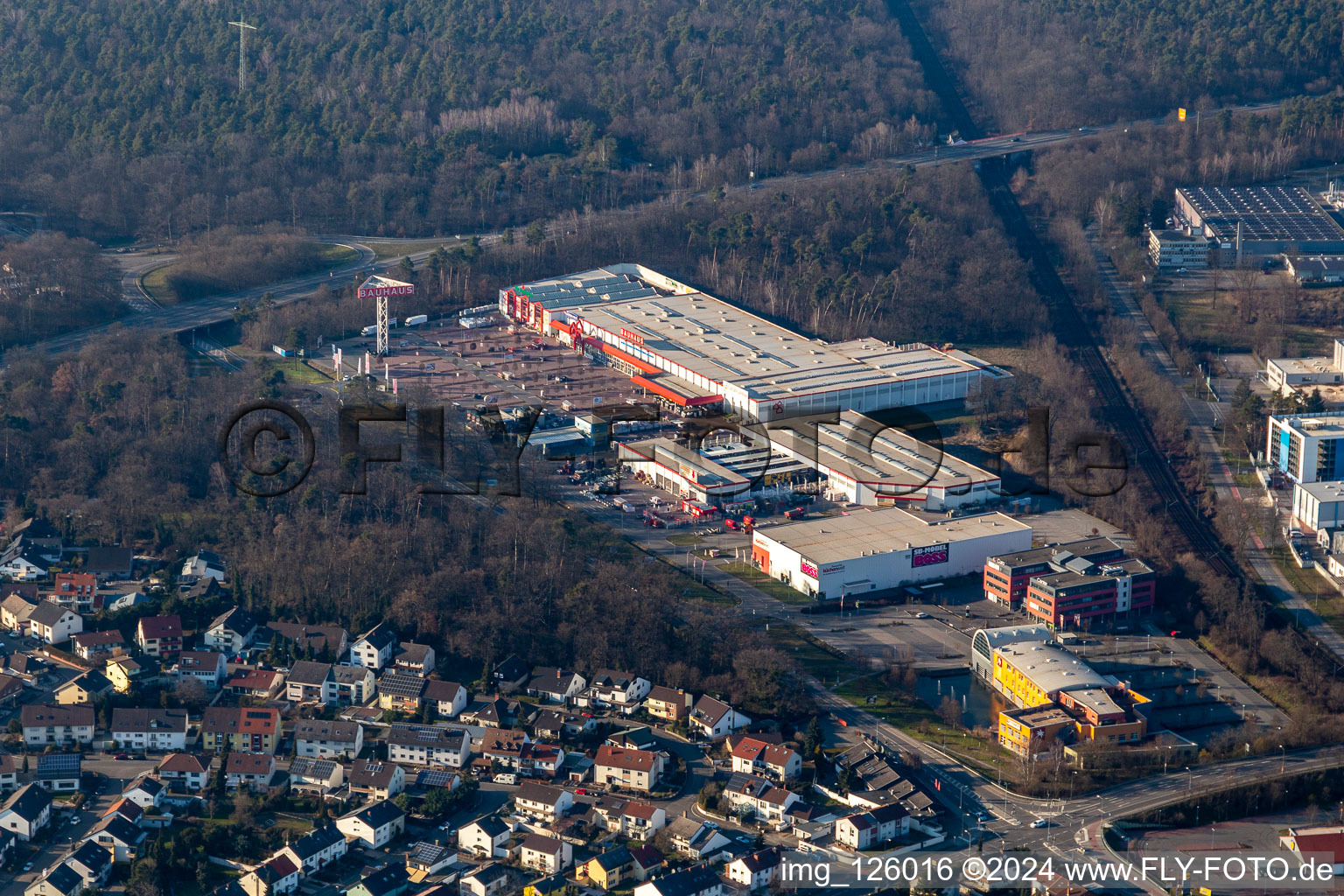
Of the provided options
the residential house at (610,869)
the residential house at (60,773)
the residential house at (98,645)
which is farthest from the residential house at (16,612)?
the residential house at (610,869)

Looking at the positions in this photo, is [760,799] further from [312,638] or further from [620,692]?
[312,638]

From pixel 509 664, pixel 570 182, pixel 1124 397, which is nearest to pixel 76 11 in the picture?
pixel 570 182

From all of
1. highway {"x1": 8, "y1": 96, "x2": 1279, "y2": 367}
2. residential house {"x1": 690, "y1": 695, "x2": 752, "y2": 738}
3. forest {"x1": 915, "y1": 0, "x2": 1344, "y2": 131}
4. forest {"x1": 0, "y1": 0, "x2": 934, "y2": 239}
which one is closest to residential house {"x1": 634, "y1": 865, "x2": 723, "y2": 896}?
residential house {"x1": 690, "y1": 695, "x2": 752, "y2": 738}

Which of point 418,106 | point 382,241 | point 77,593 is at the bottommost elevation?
point 77,593

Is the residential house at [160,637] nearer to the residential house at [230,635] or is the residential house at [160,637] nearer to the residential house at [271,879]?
the residential house at [230,635]

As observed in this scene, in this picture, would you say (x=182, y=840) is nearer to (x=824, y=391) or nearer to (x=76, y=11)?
(x=824, y=391)

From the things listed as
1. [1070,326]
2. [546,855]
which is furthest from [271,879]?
[1070,326]

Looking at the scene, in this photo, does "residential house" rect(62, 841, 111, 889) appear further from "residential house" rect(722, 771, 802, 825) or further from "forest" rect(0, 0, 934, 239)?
"forest" rect(0, 0, 934, 239)

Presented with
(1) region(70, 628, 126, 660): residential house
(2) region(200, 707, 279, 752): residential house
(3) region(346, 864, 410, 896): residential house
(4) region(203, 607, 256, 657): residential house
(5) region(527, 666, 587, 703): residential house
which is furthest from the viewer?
(4) region(203, 607, 256, 657): residential house
